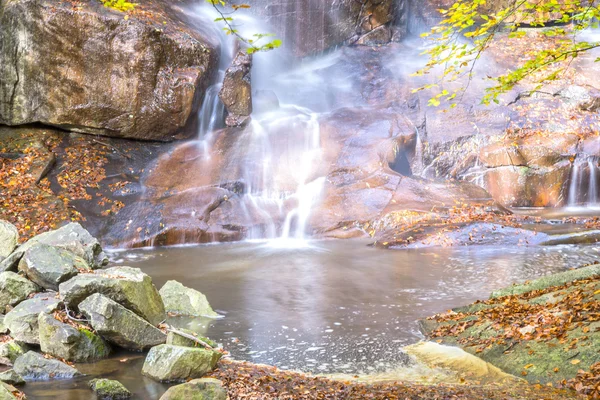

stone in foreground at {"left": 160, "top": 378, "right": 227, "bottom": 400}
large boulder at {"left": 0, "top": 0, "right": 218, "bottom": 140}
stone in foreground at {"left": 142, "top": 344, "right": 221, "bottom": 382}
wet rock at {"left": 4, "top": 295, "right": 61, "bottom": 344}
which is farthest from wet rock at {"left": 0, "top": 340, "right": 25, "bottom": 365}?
large boulder at {"left": 0, "top": 0, "right": 218, "bottom": 140}

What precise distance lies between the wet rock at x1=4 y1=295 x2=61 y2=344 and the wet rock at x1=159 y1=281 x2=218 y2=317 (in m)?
1.79

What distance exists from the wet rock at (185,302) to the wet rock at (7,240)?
2515mm

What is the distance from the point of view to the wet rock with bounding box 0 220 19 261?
29.0 feet

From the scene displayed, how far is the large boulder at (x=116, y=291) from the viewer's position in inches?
269

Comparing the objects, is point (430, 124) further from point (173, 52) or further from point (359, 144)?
point (173, 52)

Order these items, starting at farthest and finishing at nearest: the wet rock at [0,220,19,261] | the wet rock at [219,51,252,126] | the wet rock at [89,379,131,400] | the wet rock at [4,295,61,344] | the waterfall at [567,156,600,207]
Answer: the wet rock at [219,51,252,126] → the waterfall at [567,156,600,207] → the wet rock at [0,220,19,261] → the wet rock at [4,295,61,344] → the wet rock at [89,379,131,400]

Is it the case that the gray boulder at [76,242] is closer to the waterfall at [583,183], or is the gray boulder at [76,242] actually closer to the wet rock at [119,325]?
the wet rock at [119,325]

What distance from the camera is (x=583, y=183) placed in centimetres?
1725

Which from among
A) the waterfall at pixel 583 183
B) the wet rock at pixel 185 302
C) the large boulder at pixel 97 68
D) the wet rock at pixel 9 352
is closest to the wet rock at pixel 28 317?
the wet rock at pixel 9 352

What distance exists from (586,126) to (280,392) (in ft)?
53.5

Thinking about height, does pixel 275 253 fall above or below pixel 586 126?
below

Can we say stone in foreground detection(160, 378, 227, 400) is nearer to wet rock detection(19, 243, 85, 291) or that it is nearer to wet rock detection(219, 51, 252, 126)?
wet rock detection(19, 243, 85, 291)

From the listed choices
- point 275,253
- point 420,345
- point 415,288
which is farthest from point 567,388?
point 275,253

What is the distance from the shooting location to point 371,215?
1512cm
